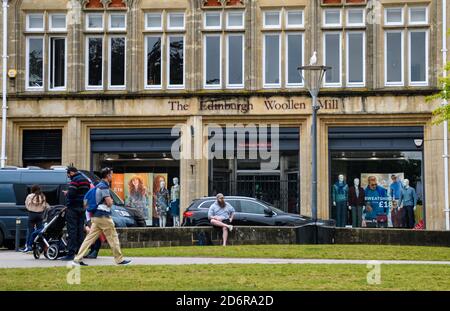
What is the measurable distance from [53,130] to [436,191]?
1539cm

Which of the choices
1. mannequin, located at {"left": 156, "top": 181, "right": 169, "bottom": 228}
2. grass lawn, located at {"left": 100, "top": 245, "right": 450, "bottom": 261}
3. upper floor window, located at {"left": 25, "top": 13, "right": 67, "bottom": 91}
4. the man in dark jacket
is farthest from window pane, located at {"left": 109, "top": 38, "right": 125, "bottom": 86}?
the man in dark jacket

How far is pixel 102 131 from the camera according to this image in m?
37.9

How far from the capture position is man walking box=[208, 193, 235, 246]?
2570cm

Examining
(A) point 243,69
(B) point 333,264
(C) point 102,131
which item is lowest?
(B) point 333,264

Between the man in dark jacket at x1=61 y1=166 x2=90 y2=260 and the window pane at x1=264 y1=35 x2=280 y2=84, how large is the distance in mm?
18561

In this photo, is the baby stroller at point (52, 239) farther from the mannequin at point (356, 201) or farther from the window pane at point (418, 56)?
the window pane at point (418, 56)

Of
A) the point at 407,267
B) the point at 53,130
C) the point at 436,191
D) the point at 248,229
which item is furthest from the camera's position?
the point at 53,130

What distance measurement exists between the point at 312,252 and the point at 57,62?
65.5 ft

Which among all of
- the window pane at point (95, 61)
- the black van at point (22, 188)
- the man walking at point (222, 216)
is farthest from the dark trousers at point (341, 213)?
the black van at point (22, 188)

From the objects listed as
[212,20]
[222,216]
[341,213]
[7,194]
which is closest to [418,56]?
[341,213]

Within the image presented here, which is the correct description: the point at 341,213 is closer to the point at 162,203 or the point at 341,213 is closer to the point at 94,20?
the point at 162,203
